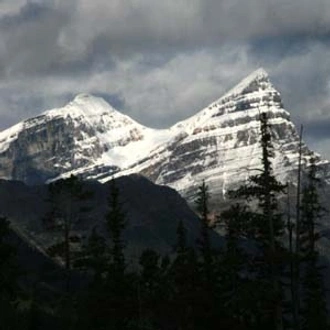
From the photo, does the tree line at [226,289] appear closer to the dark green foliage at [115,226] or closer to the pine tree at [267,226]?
the pine tree at [267,226]

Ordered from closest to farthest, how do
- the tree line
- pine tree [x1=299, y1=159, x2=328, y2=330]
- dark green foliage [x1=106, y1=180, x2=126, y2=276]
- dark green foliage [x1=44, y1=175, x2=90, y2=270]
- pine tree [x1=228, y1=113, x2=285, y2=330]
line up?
pine tree [x1=228, y1=113, x2=285, y2=330]
the tree line
pine tree [x1=299, y1=159, x2=328, y2=330]
dark green foliage [x1=44, y1=175, x2=90, y2=270]
dark green foliage [x1=106, y1=180, x2=126, y2=276]

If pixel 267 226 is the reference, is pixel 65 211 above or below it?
above

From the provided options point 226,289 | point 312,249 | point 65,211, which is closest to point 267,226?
point 226,289

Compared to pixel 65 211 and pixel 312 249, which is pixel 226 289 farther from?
pixel 65 211

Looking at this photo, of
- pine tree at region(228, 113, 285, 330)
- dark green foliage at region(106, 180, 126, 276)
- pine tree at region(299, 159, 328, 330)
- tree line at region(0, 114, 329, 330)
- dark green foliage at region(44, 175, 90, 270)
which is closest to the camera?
pine tree at region(228, 113, 285, 330)

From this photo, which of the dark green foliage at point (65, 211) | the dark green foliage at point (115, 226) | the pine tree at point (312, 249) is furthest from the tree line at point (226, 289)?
the dark green foliage at point (115, 226)

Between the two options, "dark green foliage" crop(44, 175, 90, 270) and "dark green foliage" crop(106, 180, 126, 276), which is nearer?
"dark green foliage" crop(44, 175, 90, 270)

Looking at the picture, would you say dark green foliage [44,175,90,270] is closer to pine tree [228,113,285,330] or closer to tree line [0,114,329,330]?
tree line [0,114,329,330]

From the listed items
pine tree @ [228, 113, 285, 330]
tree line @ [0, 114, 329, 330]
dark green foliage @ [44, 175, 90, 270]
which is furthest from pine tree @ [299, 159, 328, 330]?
dark green foliage @ [44, 175, 90, 270]

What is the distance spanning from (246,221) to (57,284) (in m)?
125

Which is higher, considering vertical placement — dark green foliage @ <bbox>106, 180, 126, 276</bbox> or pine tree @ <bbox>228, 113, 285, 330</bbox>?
dark green foliage @ <bbox>106, 180, 126, 276</bbox>

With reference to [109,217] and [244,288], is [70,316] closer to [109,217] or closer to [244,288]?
[244,288]

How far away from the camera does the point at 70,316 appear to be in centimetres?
5281

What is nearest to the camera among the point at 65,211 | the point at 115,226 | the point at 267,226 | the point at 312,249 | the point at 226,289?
the point at 267,226
